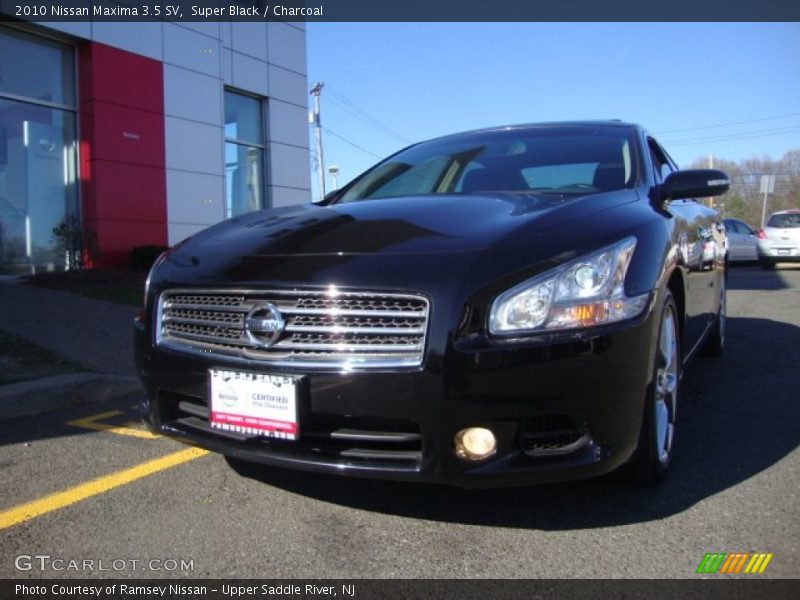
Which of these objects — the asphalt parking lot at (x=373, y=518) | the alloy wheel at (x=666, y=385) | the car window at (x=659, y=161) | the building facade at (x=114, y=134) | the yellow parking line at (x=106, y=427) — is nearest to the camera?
the asphalt parking lot at (x=373, y=518)

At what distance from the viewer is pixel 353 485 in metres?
2.79

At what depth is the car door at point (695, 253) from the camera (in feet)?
10.8

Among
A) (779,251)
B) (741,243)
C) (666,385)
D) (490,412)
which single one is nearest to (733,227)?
(741,243)

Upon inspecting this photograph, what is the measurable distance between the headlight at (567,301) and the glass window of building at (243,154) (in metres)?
11.4

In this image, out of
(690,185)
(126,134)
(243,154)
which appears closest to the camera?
(690,185)

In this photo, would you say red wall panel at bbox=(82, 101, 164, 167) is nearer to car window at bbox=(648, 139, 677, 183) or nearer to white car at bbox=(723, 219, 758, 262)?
car window at bbox=(648, 139, 677, 183)

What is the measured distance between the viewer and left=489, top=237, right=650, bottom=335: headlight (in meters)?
2.10

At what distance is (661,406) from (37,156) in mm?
10179

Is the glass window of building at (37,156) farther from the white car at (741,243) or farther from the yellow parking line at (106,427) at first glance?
the white car at (741,243)

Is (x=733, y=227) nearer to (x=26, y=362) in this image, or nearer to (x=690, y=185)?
(x=690, y=185)

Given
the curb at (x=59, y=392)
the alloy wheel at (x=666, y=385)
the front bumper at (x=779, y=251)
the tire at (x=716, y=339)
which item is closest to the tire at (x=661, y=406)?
the alloy wheel at (x=666, y=385)

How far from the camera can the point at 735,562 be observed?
2.13m

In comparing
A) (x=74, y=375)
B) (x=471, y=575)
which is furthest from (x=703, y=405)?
(x=74, y=375)

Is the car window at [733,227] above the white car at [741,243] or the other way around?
above
